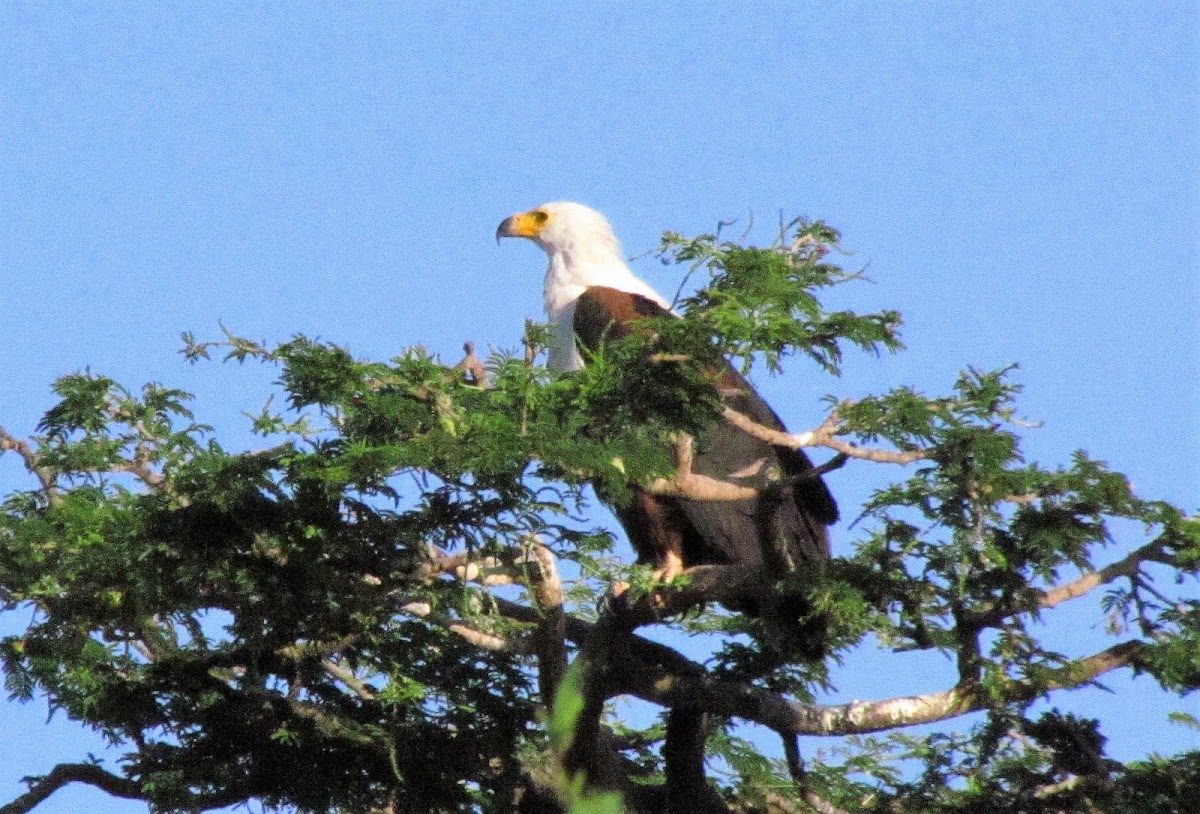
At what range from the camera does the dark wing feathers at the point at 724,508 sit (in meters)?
5.27

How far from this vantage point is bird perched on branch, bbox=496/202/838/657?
4.55 m

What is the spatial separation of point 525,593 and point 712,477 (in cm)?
97

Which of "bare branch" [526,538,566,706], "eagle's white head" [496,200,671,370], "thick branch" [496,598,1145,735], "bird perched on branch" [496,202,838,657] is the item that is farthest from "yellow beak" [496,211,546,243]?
"bare branch" [526,538,566,706]

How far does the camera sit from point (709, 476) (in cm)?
542

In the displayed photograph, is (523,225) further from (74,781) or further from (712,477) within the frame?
(74,781)

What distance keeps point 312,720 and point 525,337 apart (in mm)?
1710

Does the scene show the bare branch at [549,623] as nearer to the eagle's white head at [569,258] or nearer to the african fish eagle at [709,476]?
the african fish eagle at [709,476]

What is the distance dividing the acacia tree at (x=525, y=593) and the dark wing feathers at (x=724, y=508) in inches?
12.5

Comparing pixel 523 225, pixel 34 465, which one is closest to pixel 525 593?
pixel 34 465

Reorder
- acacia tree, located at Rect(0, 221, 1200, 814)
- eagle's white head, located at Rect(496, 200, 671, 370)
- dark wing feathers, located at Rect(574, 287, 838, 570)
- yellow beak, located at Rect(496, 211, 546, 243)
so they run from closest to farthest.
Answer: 1. acacia tree, located at Rect(0, 221, 1200, 814)
2. dark wing feathers, located at Rect(574, 287, 838, 570)
3. eagle's white head, located at Rect(496, 200, 671, 370)
4. yellow beak, located at Rect(496, 211, 546, 243)

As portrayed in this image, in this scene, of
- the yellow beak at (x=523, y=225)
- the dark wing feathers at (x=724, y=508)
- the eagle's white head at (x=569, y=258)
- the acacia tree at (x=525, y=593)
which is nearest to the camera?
the acacia tree at (x=525, y=593)

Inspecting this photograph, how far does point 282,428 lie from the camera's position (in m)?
4.14

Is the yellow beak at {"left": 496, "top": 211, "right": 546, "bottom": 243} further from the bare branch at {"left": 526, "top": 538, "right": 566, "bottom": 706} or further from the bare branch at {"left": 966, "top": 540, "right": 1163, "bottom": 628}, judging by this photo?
the bare branch at {"left": 966, "top": 540, "right": 1163, "bottom": 628}

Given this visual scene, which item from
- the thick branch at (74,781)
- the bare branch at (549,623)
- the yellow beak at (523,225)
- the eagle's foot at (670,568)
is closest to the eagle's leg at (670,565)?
the eagle's foot at (670,568)
